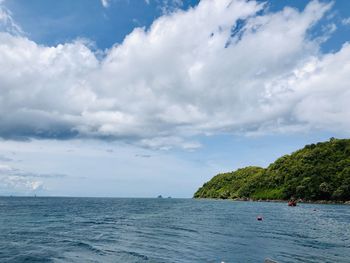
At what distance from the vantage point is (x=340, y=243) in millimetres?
63688

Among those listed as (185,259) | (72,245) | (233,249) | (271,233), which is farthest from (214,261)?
(271,233)

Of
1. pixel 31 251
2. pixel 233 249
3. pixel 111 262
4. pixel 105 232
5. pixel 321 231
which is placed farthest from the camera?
pixel 321 231

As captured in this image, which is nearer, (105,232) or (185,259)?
(185,259)

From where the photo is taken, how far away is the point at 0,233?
229 feet

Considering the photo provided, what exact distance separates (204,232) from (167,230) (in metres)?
8.53

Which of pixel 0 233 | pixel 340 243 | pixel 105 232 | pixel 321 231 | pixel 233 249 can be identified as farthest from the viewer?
pixel 321 231

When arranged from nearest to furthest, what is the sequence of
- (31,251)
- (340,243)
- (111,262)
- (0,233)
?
(111,262) → (31,251) → (340,243) → (0,233)

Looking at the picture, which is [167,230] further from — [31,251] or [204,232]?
[31,251]

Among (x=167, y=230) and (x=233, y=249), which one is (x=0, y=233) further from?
(x=233, y=249)

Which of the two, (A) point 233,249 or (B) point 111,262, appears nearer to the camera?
(B) point 111,262

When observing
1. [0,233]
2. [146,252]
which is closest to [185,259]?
[146,252]

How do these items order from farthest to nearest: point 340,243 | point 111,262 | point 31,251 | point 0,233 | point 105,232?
point 105,232, point 0,233, point 340,243, point 31,251, point 111,262

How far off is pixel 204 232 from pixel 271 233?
560 inches

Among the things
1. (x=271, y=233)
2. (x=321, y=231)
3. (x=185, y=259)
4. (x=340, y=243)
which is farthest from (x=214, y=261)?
(x=321, y=231)
